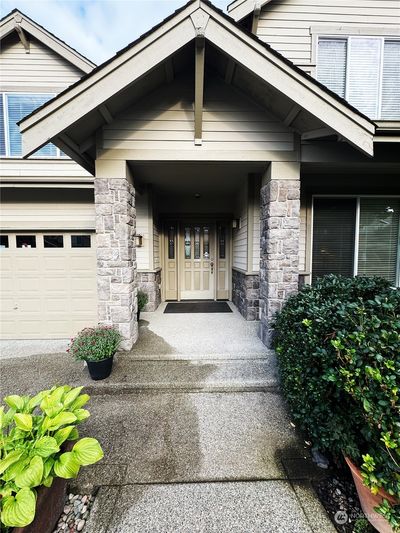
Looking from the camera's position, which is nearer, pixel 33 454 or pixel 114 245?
pixel 33 454

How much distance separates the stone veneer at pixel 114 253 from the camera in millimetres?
3342

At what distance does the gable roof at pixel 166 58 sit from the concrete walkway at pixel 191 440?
2.91 m

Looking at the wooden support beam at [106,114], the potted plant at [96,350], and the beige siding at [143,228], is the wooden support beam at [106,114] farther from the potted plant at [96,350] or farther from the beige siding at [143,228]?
the potted plant at [96,350]

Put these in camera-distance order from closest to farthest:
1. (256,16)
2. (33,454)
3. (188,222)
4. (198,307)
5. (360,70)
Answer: (33,454) → (256,16) → (360,70) → (198,307) → (188,222)

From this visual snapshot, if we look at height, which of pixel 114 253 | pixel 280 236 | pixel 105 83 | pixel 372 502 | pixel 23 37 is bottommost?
pixel 372 502

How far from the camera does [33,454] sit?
1398 millimetres

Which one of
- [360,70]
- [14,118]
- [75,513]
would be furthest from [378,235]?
[14,118]

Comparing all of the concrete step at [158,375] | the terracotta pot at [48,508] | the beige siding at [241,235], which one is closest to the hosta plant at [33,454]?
the terracotta pot at [48,508]

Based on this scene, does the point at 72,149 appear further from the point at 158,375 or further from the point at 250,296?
the point at 250,296

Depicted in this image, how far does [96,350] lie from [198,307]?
3.27m

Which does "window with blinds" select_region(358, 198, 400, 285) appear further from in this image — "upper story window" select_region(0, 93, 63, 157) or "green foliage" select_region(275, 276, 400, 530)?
"upper story window" select_region(0, 93, 63, 157)

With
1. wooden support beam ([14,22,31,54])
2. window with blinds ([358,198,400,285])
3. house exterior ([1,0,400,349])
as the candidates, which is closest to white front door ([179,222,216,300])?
house exterior ([1,0,400,349])

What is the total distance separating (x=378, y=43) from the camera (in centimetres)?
427

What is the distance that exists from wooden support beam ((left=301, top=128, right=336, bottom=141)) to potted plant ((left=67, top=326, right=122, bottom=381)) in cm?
374
